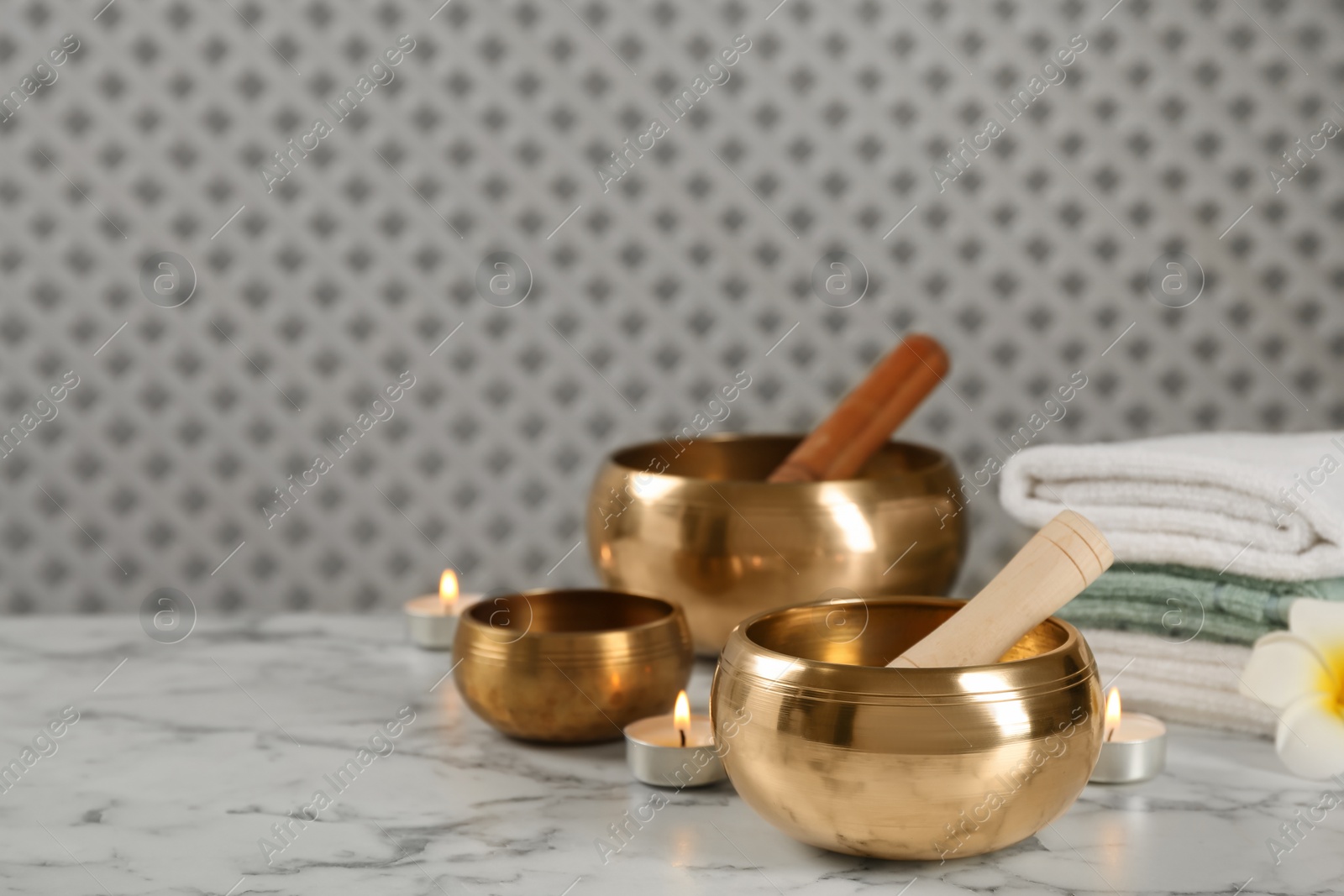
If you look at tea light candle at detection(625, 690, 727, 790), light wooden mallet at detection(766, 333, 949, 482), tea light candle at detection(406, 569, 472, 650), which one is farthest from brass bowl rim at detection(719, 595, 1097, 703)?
tea light candle at detection(406, 569, 472, 650)

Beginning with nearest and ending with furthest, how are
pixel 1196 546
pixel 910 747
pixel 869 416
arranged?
pixel 910 747
pixel 1196 546
pixel 869 416

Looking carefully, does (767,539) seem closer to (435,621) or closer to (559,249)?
(435,621)

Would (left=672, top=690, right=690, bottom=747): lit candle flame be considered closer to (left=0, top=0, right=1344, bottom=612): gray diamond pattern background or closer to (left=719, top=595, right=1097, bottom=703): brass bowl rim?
(left=719, top=595, right=1097, bottom=703): brass bowl rim

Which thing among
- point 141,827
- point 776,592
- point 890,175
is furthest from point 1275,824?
point 890,175

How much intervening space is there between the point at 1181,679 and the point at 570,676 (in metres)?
0.39

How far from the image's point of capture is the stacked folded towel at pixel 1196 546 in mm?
799

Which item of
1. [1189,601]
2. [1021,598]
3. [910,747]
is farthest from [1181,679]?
[910,747]

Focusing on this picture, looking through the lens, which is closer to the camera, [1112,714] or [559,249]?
[1112,714]

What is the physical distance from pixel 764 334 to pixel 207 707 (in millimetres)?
618

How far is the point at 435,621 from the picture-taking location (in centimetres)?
105

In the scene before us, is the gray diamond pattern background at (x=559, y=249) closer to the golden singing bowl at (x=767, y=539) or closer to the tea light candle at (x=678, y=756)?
the golden singing bowl at (x=767, y=539)

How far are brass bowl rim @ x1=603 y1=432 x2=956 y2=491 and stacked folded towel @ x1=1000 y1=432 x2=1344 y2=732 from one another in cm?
7

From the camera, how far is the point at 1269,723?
2.73 feet

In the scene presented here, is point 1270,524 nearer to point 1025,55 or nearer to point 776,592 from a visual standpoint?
point 776,592
